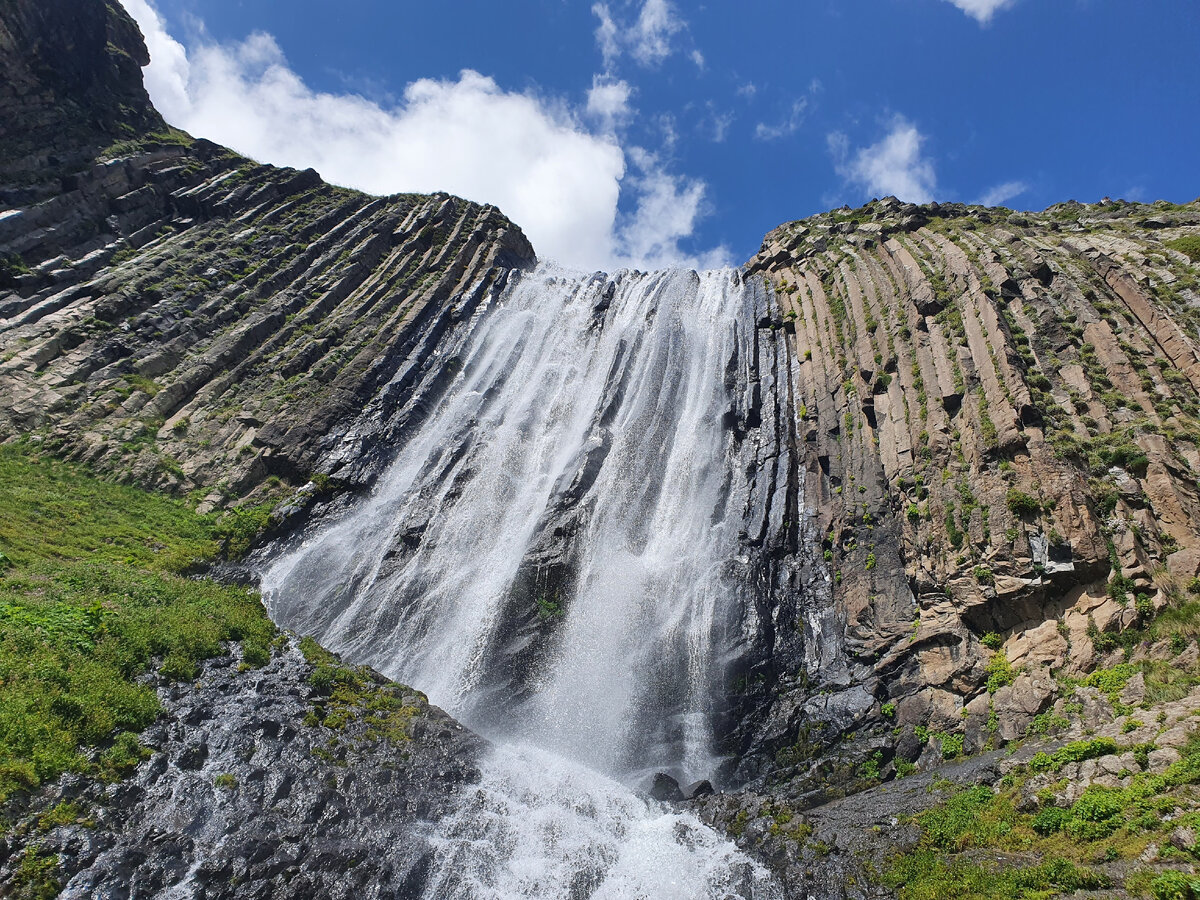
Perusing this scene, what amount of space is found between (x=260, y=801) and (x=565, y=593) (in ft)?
39.2

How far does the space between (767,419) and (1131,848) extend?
22630mm

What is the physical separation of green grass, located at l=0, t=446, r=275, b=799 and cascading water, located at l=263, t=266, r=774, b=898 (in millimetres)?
3970

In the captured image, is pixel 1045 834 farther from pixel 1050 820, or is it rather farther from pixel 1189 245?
pixel 1189 245

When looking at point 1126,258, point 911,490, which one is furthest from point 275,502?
point 1126,258

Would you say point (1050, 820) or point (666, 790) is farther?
point (666, 790)

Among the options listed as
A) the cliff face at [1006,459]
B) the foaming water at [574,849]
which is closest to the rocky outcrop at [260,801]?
the foaming water at [574,849]

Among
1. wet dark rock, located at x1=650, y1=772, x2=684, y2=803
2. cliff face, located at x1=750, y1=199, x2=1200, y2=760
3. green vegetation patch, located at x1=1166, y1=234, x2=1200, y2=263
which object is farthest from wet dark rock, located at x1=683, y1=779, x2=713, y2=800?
green vegetation patch, located at x1=1166, y1=234, x2=1200, y2=263

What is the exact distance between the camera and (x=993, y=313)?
23.6 meters

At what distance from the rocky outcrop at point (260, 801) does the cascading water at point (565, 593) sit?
134 centimetres

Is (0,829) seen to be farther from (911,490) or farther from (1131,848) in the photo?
(911,490)

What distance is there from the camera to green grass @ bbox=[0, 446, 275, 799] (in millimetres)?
12352

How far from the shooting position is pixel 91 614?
15977 millimetres

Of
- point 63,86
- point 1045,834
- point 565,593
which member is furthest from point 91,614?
point 63,86

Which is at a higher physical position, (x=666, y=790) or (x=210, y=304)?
(x=210, y=304)
